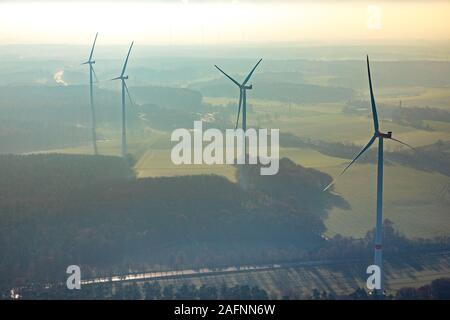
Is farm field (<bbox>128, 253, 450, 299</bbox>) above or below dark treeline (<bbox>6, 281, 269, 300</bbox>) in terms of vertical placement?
above

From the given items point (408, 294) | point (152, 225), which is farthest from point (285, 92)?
point (408, 294)

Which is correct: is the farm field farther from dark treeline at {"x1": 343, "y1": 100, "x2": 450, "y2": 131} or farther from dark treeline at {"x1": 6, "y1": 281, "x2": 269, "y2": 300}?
dark treeline at {"x1": 343, "y1": 100, "x2": 450, "y2": 131}

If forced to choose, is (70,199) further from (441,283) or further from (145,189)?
(441,283)

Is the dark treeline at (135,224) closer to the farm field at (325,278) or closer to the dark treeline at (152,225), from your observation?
the dark treeline at (152,225)

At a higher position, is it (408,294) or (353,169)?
(353,169)

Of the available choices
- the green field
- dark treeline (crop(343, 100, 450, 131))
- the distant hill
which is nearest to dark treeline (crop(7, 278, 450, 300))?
the green field

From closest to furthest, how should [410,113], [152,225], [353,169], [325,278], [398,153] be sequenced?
[325,278], [152,225], [353,169], [398,153], [410,113]

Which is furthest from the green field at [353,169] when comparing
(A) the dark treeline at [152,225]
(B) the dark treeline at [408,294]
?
(B) the dark treeline at [408,294]

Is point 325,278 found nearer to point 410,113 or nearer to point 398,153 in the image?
point 398,153

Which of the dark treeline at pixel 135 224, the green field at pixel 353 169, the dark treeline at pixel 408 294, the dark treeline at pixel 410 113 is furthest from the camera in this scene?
the dark treeline at pixel 410 113

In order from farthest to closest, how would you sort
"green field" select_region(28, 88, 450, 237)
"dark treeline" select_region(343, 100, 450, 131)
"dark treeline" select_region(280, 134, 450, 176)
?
"dark treeline" select_region(343, 100, 450, 131)
"dark treeline" select_region(280, 134, 450, 176)
"green field" select_region(28, 88, 450, 237)
